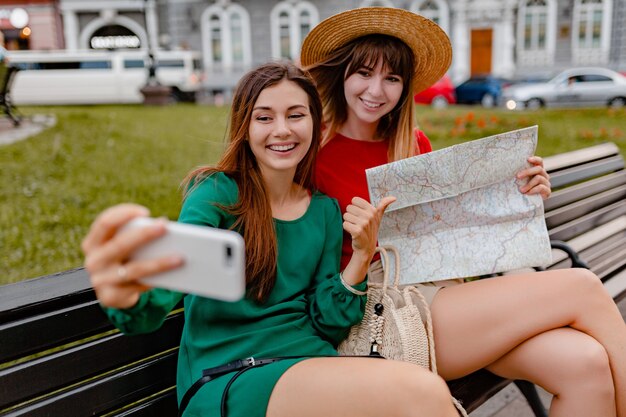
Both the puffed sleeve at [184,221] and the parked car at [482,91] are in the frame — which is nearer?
the puffed sleeve at [184,221]

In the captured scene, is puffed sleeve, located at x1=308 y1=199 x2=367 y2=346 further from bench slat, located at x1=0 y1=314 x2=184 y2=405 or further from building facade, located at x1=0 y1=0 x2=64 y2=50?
building facade, located at x1=0 y1=0 x2=64 y2=50

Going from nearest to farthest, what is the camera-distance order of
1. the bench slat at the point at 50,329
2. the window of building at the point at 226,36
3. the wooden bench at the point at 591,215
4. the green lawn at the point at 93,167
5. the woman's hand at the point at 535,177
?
the bench slat at the point at 50,329, the woman's hand at the point at 535,177, the wooden bench at the point at 591,215, the green lawn at the point at 93,167, the window of building at the point at 226,36

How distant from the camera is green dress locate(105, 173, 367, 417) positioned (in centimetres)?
162

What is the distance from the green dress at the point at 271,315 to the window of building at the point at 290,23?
24.3 meters

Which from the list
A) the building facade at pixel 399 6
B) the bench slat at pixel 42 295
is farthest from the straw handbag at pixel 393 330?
the building facade at pixel 399 6

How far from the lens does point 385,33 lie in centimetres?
238

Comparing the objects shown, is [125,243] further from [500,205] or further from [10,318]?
[500,205]

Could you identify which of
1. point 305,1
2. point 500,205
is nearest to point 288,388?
point 500,205

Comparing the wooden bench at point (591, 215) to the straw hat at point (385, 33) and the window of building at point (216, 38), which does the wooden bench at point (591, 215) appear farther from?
the window of building at point (216, 38)

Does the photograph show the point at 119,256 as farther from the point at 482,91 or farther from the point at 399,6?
the point at 399,6

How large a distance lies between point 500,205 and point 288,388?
1.05m

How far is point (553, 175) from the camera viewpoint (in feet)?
11.4

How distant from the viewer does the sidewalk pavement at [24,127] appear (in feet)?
26.3

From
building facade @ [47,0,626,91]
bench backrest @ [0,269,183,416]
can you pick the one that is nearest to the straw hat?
bench backrest @ [0,269,183,416]
